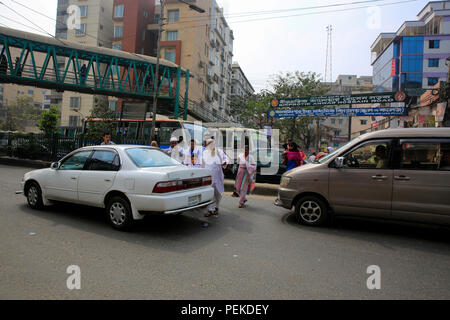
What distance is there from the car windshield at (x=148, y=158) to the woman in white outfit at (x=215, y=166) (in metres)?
0.91

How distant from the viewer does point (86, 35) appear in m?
43.2

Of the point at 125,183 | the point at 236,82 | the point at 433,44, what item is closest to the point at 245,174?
the point at 125,183

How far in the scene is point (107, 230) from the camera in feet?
16.1

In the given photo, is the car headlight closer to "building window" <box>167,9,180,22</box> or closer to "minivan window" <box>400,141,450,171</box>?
"minivan window" <box>400,141,450,171</box>

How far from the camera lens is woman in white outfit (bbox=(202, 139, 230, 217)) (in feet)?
20.2

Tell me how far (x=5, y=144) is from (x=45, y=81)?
28.7ft

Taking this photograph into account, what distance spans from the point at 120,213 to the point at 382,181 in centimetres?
462

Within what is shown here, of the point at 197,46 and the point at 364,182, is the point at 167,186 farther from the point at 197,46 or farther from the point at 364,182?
the point at 197,46

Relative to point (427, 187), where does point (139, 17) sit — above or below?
above

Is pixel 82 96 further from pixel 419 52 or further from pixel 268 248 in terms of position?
pixel 419 52

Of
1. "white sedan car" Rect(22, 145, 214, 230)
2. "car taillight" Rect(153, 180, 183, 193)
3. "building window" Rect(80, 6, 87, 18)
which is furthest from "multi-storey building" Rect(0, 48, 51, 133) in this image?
"car taillight" Rect(153, 180, 183, 193)

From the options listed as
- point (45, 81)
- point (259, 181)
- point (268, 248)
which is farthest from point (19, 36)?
point (268, 248)

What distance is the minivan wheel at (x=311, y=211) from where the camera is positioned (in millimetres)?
5426
